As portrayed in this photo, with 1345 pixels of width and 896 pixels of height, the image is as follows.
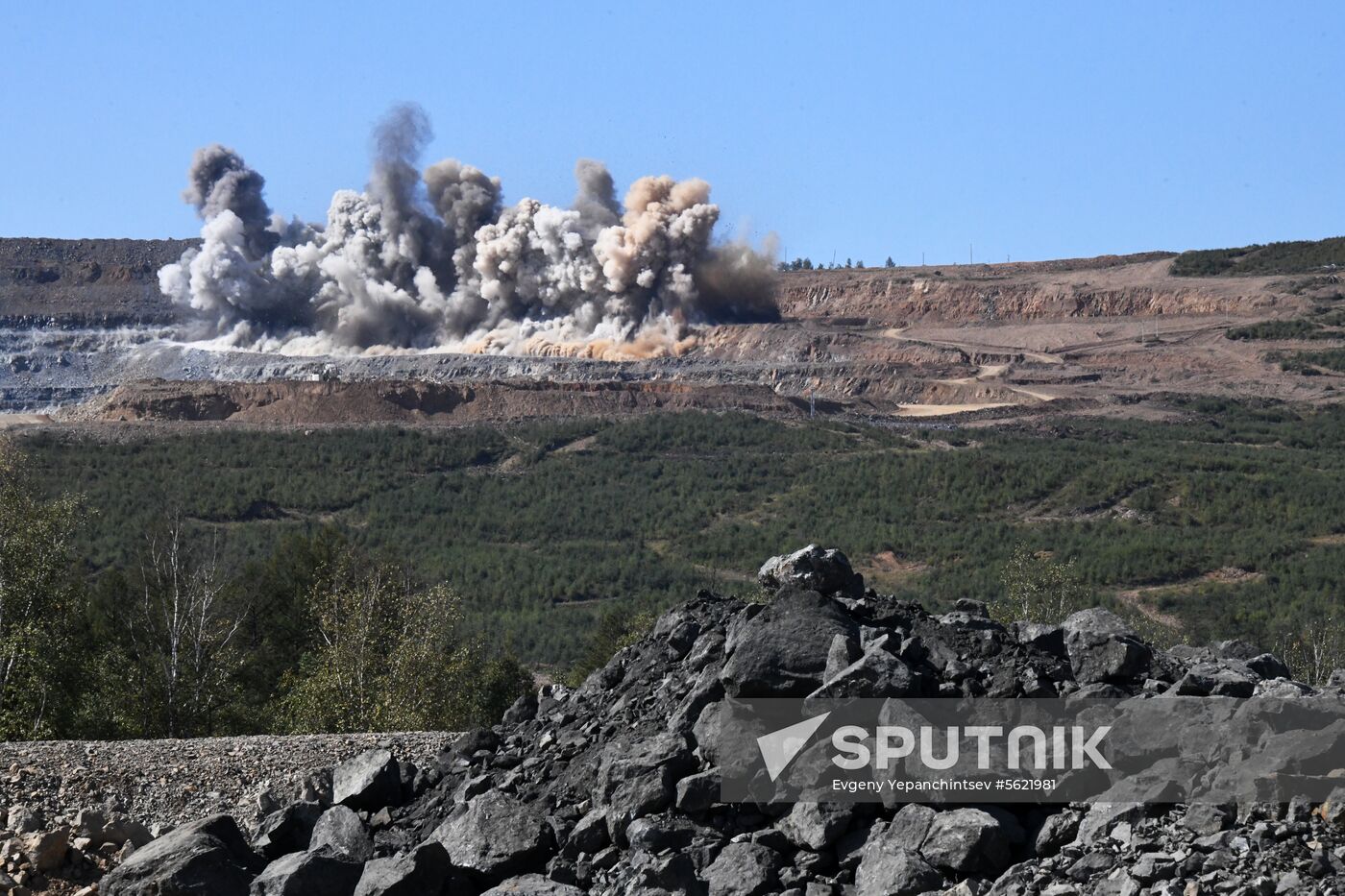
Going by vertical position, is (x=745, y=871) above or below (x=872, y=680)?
below

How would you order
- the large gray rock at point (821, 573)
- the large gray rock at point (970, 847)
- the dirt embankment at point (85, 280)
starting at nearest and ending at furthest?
1. the large gray rock at point (970, 847)
2. the large gray rock at point (821, 573)
3. the dirt embankment at point (85, 280)

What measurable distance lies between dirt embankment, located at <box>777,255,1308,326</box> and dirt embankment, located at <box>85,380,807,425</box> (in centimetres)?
2753

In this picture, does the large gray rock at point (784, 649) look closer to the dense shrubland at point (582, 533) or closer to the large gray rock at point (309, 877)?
the large gray rock at point (309, 877)

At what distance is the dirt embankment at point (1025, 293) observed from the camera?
101 meters

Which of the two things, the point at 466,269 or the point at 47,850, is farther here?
the point at 466,269

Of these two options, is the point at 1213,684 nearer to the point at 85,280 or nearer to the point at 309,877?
the point at 309,877

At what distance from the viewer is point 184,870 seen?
11914mm

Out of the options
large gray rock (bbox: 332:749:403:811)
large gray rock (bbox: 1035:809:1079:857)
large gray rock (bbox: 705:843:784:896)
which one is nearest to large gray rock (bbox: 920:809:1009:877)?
large gray rock (bbox: 1035:809:1079:857)

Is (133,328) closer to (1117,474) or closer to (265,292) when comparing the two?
(265,292)

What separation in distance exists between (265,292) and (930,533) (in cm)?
5795

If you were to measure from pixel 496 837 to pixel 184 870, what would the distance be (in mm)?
2167

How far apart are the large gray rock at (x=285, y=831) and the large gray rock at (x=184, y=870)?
26.5 inches

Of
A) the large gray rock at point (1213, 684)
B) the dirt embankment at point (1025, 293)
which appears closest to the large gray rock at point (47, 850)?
the large gray rock at point (1213, 684)

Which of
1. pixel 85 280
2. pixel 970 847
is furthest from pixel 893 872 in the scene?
pixel 85 280
